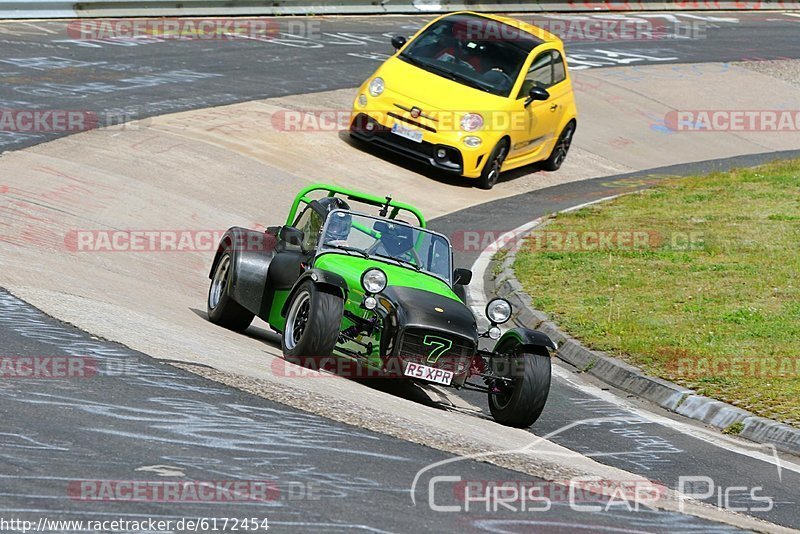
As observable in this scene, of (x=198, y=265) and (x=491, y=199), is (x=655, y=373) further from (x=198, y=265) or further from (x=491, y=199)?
(x=491, y=199)

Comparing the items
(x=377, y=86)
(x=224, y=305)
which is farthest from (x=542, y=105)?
(x=224, y=305)

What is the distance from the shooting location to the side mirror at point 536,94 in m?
20.5

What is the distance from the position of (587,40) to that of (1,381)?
25.7m

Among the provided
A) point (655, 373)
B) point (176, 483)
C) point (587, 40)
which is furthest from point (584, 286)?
point (587, 40)

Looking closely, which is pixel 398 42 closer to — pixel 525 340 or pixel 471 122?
pixel 471 122

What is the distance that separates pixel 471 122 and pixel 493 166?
93 cm

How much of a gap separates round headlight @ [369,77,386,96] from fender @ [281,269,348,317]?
9604 millimetres

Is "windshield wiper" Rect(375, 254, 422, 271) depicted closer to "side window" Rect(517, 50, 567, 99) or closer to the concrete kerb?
the concrete kerb

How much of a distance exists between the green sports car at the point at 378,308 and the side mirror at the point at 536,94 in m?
8.81

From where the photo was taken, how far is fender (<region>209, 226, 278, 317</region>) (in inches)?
460

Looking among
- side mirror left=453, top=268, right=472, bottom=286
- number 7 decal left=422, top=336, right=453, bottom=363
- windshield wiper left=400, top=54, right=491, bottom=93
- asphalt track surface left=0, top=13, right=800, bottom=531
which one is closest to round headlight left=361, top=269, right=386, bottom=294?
number 7 decal left=422, top=336, right=453, bottom=363

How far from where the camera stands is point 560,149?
22.4 meters

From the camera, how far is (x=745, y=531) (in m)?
7.66

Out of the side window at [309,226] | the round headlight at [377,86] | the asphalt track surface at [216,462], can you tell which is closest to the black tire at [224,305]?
the side window at [309,226]
